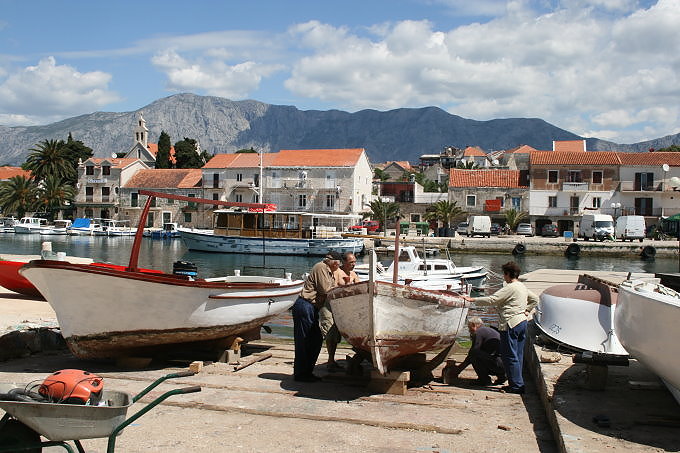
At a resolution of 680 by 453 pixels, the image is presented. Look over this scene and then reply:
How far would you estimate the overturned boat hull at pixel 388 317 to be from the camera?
7.75 m

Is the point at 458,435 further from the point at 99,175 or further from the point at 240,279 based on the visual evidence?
the point at 99,175

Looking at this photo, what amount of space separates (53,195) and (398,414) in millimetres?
77958

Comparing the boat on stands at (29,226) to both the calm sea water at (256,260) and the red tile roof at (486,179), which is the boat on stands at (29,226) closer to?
the calm sea water at (256,260)

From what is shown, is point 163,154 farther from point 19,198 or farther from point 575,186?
point 575,186

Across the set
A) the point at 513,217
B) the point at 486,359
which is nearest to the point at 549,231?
the point at 513,217

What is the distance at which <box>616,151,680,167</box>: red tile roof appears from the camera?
57344 millimetres

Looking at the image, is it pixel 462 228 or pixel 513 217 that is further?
pixel 513 217

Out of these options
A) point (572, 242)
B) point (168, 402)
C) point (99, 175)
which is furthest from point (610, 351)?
point (99, 175)

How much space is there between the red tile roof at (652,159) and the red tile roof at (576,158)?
0.90m

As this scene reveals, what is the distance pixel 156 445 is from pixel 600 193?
192 feet

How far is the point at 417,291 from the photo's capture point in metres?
8.02

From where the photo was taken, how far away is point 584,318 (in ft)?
28.9

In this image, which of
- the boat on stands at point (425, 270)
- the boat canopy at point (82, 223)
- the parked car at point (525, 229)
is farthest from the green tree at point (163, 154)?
the boat on stands at point (425, 270)

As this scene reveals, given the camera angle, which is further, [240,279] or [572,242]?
[572,242]
